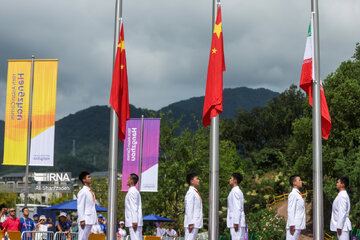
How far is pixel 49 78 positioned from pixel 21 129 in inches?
88.1

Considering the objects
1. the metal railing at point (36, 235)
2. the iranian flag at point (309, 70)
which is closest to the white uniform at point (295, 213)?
the iranian flag at point (309, 70)

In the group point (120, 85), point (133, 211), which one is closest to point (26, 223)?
point (133, 211)

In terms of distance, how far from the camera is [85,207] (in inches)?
567

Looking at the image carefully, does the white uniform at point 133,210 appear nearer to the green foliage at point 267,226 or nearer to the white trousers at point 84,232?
the white trousers at point 84,232

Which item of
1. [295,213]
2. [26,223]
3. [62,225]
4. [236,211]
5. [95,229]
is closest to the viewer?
[295,213]

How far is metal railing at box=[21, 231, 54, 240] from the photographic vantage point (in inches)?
754

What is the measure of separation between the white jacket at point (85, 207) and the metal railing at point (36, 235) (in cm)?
536

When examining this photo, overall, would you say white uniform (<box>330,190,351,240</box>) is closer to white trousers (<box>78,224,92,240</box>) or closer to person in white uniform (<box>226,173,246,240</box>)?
person in white uniform (<box>226,173,246,240</box>)

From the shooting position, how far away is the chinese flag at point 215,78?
1455 centimetres

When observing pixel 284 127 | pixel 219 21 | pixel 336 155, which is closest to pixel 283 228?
pixel 336 155

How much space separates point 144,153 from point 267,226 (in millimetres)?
7132

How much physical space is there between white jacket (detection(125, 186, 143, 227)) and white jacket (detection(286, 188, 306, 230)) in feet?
12.6

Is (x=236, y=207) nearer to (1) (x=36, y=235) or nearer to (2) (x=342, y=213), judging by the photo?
(2) (x=342, y=213)

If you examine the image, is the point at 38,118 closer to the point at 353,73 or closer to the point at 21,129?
the point at 21,129
